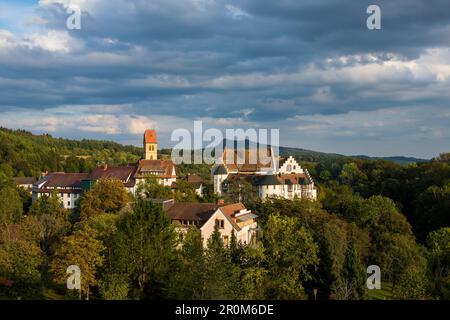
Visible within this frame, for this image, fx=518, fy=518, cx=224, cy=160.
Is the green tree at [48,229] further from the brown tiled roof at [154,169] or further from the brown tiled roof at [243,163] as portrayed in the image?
the brown tiled roof at [243,163]

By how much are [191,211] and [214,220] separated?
390cm

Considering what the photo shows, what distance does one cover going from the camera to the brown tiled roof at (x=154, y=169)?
79938mm

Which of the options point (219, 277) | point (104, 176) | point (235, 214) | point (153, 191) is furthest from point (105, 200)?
point (219, 277)

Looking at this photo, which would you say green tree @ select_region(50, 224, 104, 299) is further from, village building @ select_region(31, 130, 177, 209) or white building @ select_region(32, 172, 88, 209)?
white building @ select_region(32, 172, 88, 209)

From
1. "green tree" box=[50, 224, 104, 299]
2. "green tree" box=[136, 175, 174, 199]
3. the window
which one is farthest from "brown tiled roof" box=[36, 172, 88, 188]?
"green tree" box=[50, 224, 104, 299]

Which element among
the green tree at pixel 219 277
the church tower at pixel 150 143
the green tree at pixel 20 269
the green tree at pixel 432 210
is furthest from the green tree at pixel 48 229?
the church tower at pixel 150 143

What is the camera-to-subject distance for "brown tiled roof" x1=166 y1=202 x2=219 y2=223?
48938mm

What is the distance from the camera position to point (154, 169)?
8044cm

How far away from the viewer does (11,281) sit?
30.8 m

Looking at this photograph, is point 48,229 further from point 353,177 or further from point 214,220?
point 353,177

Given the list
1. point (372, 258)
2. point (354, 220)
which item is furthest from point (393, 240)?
point (354, 220)

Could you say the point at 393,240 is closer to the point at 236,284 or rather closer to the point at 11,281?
the point at 236,284

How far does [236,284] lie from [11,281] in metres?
13.4

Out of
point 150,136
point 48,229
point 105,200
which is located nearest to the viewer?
point 48,229
